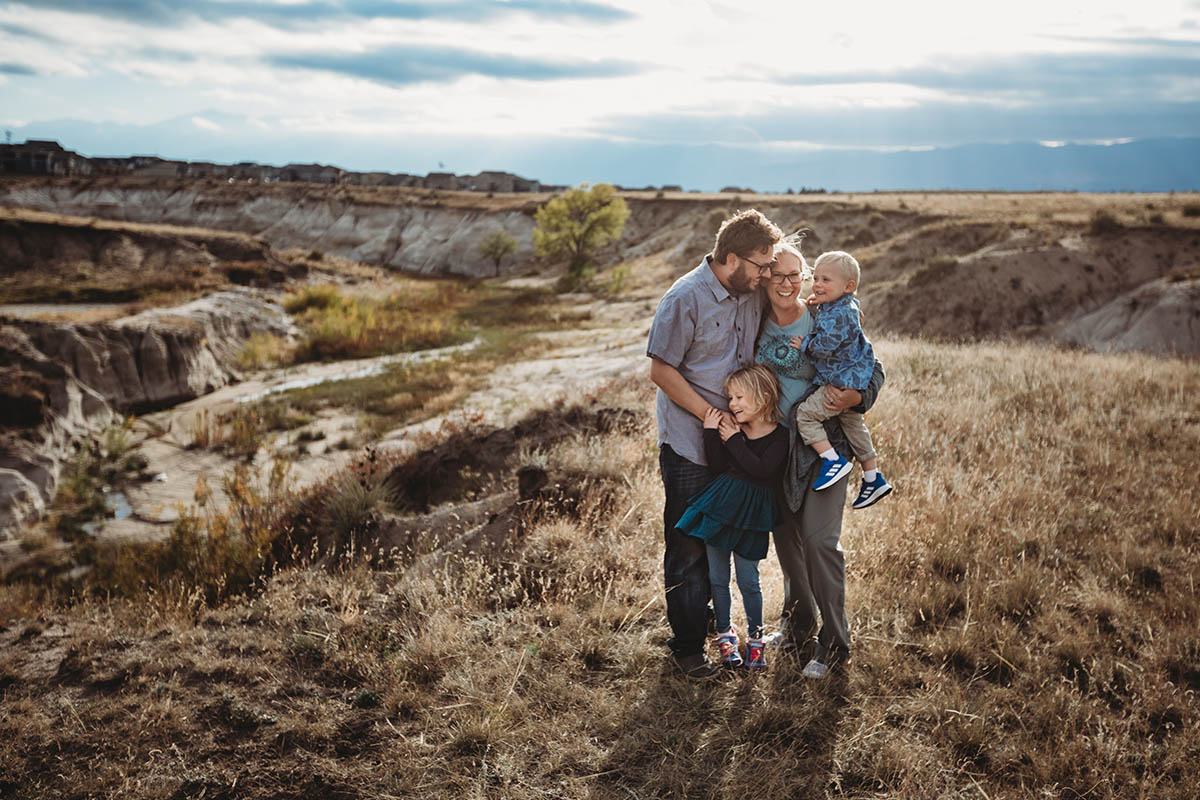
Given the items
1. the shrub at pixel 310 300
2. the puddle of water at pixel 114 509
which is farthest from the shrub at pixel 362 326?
the puddle of water at pixel 114 509

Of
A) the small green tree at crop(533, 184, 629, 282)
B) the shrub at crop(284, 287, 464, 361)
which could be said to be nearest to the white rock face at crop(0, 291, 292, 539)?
the shrub at crop(284, 287, 464, 361)

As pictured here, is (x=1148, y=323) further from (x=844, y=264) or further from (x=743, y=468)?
(x=743, y=468)

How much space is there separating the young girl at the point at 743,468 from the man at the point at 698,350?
0.30ft

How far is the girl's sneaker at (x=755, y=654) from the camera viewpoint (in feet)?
13.0

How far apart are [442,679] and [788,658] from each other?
213cm

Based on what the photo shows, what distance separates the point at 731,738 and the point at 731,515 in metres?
1.18

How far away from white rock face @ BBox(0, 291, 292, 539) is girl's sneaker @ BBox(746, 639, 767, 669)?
11856 millimetres

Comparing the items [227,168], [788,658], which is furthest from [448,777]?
[227,168]

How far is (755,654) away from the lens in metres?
3.96

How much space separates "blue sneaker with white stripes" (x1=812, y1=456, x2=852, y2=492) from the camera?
347cm

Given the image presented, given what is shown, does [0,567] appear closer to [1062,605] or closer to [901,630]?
[901,630]

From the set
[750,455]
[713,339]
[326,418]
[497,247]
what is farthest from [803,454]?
[497,247]

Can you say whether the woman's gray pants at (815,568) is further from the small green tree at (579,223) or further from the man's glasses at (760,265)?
the small green tree at (579,223)

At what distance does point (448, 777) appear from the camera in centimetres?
341
